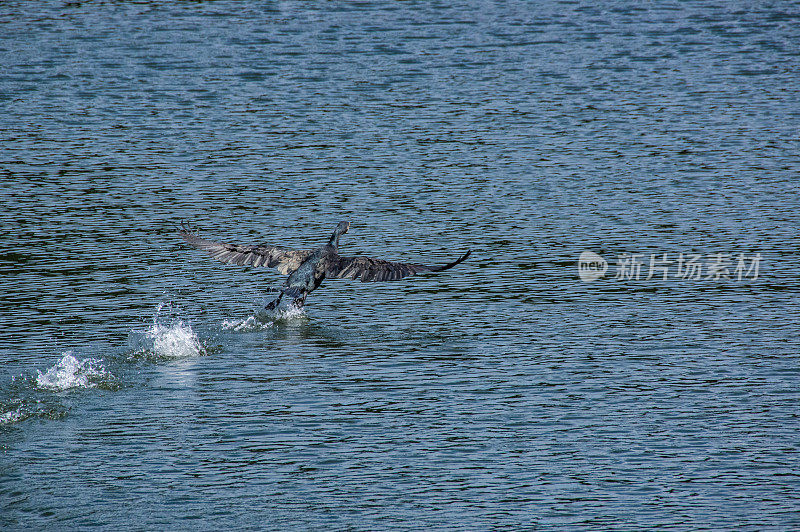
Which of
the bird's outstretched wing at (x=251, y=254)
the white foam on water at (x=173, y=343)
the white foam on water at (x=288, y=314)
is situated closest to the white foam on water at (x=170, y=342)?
the white foam on water at (x=173, y=343)

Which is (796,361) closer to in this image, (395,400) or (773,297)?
(773,297)

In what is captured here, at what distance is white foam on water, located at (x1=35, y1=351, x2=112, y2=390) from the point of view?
13.4 meters

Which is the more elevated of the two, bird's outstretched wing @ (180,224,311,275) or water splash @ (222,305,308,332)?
bird's outstretched wing @ (180,224,311,275)

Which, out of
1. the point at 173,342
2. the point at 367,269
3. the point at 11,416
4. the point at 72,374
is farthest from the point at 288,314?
the point at 11,416

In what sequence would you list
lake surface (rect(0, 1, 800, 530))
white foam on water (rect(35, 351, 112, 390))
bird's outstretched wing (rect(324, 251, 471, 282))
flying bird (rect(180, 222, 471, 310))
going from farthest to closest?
flying bird (rect(180, 222, 471, 310))
bird's outstretched wing (rect(324, 251, 471, 282))
white foam on water (rect(35, 351, 112, 390))
lake surface (rect(0, 1, 800, 530))

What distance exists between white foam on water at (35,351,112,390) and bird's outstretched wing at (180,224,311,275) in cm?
214

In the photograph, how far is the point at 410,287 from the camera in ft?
56.9

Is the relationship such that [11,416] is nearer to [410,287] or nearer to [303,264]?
[303,264]

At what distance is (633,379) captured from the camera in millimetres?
13617

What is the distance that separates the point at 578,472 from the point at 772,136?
14.4 metres

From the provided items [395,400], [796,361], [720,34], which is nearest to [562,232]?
[796,361]

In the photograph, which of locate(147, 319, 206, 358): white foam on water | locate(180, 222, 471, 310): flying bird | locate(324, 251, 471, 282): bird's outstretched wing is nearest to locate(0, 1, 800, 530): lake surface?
locate(147, 319, 206, 358): white foam on water

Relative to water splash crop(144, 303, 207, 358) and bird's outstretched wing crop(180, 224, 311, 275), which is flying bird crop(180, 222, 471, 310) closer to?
bird's outstretched wing crop(180, 224, 311, 275)

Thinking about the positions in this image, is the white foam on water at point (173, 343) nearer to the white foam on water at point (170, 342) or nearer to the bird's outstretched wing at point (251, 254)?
the white foam on water at point (170, 342)
